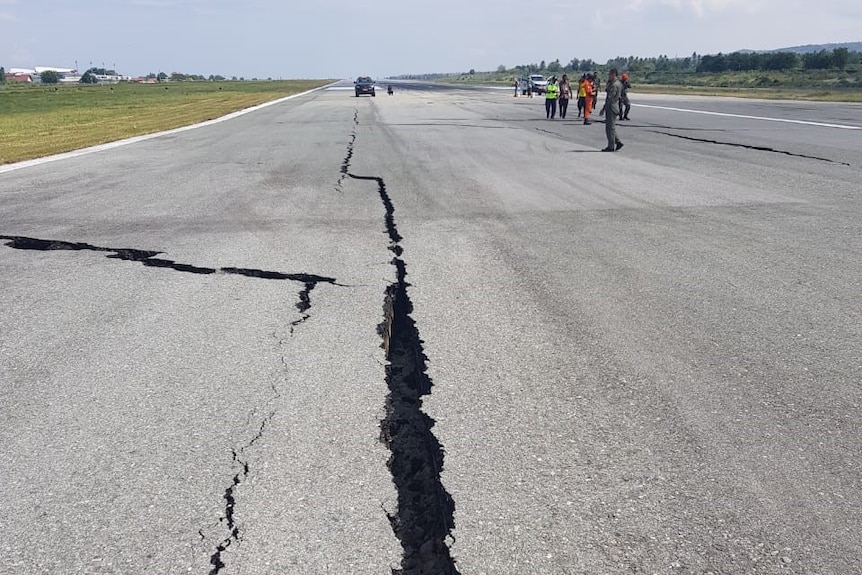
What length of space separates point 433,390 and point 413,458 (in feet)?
2.27

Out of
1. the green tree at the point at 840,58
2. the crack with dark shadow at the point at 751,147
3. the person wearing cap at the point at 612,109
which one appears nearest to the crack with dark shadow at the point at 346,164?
the person wearing cap at the point at 612,109

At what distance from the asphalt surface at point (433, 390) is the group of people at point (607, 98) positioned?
23.5 feet

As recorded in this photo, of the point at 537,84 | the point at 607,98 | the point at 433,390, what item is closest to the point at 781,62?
the point at 537,84

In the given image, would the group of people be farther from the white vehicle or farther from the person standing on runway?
the white vehicle

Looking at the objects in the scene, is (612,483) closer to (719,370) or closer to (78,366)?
(719,370)

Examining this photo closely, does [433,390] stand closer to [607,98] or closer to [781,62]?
[607,98]

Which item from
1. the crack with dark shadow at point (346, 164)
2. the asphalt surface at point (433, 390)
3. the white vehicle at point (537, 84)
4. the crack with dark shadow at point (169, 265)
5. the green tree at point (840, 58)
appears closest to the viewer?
the asphalt surface at point (433, 390)

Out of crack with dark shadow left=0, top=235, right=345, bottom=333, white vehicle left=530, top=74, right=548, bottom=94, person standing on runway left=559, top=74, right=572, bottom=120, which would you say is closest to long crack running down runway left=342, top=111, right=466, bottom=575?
crack with dark shadow left=0, top=235, right=345, bottom=333

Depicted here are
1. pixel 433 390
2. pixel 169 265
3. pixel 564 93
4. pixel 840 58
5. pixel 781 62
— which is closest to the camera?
pixel 433 390

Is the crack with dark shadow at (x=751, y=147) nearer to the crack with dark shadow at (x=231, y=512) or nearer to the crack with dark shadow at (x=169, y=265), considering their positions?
the crack with dark shadow at (x=169, y=265)

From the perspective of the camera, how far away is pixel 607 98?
51.5 ft

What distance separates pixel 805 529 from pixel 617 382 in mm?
1370

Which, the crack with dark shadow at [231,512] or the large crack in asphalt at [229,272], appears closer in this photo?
the crack with dark shadow at [231,512]

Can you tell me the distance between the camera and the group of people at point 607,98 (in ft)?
51.0
